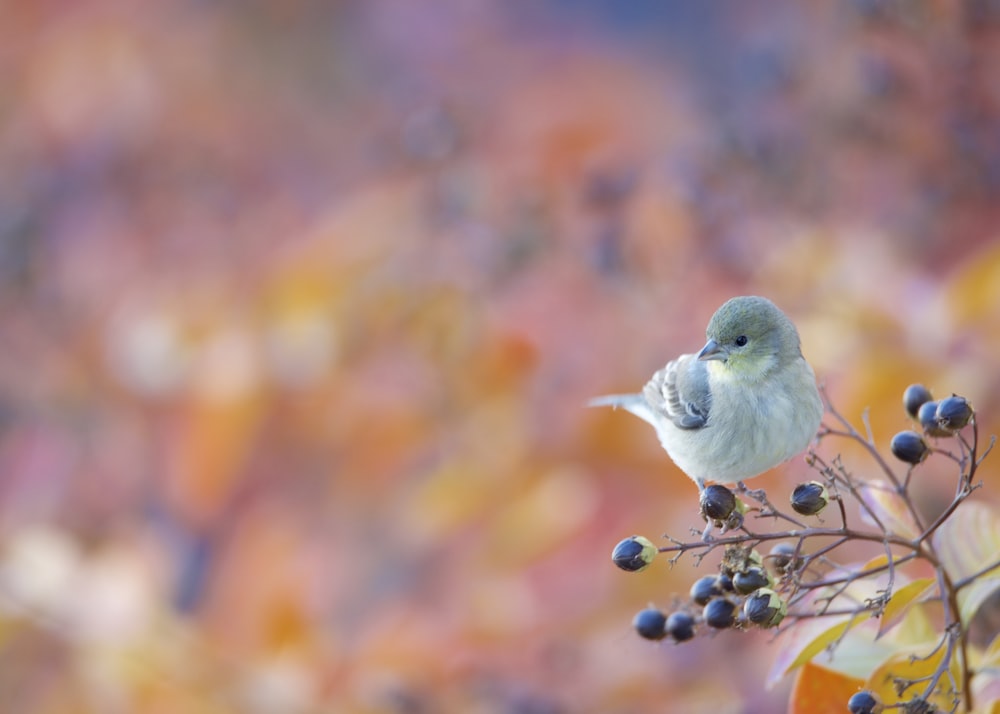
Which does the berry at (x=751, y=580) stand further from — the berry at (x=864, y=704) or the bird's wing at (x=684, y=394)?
the bird's wing at (x=684, y=394)

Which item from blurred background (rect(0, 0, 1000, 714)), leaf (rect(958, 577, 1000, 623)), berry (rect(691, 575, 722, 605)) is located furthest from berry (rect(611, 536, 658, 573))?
blurred background (rect(0, 0, 1000, 714))

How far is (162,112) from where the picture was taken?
537 cm

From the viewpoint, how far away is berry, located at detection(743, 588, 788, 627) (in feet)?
4.28

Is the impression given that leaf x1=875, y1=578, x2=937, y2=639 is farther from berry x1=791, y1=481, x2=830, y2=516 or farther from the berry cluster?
berry x1=791, y1=481, x2=830, y2=516

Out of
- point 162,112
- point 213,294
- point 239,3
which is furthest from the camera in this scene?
point 239,3

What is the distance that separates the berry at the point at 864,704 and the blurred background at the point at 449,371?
114 cm

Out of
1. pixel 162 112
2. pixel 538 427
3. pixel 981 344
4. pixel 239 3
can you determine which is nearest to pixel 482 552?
pixel 538 427

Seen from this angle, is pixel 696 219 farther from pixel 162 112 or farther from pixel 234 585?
pixel 162 112

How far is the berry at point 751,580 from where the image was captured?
136 cm

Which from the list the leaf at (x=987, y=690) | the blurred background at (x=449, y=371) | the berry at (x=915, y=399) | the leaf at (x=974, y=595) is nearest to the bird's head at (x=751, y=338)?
the berry at (x=915, y=399)

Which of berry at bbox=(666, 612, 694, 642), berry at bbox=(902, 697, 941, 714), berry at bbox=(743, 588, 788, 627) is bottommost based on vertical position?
berry at bbox=(902, 697, 941, 714)

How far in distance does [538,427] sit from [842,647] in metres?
1.88

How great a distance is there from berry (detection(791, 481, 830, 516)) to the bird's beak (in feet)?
1.08

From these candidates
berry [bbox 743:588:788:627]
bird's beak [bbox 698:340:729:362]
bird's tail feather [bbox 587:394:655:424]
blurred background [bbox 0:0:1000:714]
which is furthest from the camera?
blurred background [bbox 0:0:1000:714]
